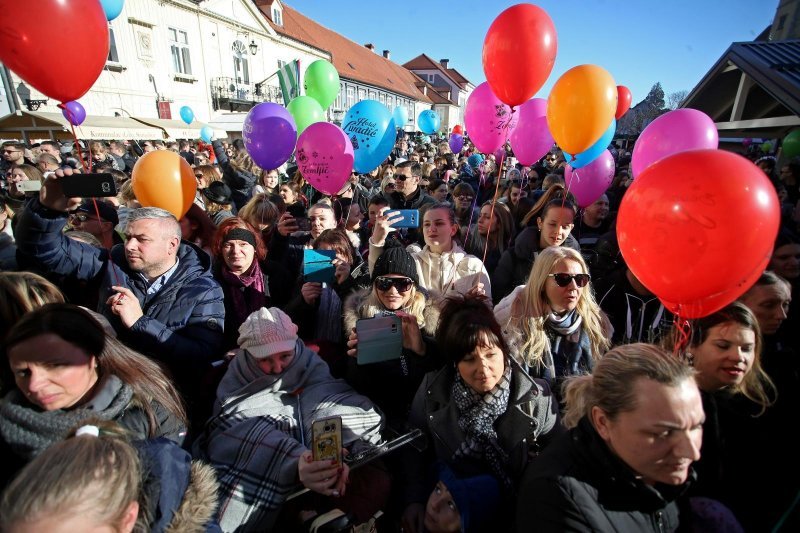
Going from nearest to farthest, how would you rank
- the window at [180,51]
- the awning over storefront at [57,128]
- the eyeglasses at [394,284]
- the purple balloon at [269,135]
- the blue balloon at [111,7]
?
the eyeglasses at [394,284] → the blue balloon at [111,7] → the purple balloon at [269,135] → the awning over storefront at [57,128] → the window at [180,51]

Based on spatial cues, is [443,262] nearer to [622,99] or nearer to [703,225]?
[703,225]

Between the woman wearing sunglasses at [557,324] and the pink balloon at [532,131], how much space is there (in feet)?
9.61

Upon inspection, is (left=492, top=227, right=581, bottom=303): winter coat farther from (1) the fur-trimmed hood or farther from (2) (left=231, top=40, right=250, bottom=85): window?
(2) (left=231, top=40, right=250, bottom=85): window

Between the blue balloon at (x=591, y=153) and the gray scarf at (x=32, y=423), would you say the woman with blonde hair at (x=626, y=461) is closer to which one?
the gray scarf at (x=32, y=423)

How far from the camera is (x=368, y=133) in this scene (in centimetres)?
476

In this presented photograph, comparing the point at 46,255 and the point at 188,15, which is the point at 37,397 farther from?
the point at 188,15

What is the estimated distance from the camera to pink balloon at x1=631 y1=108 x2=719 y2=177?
3281mm

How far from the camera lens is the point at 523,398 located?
1.74 meters

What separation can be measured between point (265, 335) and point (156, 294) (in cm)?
84

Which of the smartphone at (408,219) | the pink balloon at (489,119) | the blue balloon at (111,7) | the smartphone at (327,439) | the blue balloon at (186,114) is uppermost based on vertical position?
the blue balloon at (186,114)

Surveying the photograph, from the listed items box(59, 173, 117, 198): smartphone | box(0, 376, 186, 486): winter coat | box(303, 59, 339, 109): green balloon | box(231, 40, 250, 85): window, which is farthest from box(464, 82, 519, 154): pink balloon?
box(231, 40, 250, 85): window

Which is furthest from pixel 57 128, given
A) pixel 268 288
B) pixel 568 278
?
pixel 568 278

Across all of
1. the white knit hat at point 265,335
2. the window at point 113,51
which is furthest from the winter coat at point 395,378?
the window at point 113,51

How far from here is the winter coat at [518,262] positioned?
3.31m
